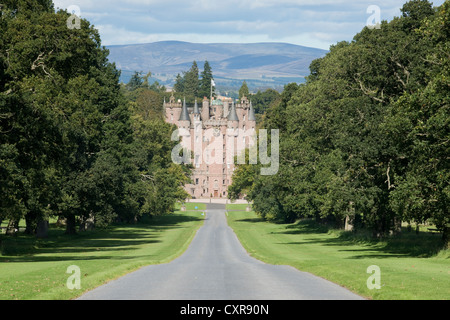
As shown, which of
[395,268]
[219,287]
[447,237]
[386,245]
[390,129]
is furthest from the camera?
[386,245]

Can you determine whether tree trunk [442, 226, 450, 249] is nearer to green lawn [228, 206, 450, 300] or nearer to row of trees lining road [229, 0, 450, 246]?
row of trees lining road [229, 0, 450, 246]

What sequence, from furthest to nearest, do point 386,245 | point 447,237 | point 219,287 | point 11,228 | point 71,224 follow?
point 71,224, point 11,228, point 386,245, point 447,237, point 219,287

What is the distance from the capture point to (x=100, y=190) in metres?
59.8

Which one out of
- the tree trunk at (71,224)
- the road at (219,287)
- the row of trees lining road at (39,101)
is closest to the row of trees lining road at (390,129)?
the road at (219,287)

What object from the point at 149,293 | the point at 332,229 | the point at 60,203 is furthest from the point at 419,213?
the point at 332,229

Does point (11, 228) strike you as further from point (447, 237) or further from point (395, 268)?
point (395, 268)

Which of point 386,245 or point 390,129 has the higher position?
point 390,129

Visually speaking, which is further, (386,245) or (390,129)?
(386,245)

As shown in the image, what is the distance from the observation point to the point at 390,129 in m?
35.5

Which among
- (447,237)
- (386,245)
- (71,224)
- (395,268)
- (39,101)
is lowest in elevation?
(386,245)

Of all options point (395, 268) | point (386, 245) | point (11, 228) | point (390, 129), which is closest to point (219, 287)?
point (395, 268)

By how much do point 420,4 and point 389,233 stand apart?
67.0 feet

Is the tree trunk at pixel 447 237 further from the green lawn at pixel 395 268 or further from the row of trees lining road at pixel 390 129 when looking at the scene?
the green lawn at pixel 395 268

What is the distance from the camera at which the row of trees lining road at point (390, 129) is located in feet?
106
